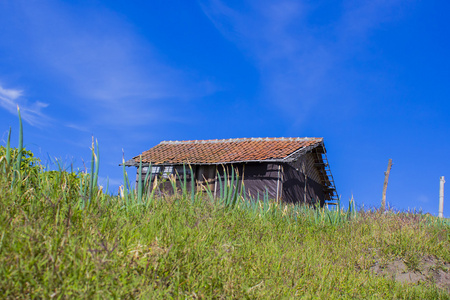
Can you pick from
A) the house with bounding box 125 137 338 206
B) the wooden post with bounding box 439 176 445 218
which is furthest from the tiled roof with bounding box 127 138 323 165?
the wooden post with bounding box 439 176 445 218

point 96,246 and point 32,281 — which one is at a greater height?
point 96,246

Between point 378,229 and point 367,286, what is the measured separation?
9.83ft

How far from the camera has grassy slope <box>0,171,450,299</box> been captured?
9.50 feet

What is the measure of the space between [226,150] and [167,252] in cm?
1950

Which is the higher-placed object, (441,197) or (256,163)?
(256,163)

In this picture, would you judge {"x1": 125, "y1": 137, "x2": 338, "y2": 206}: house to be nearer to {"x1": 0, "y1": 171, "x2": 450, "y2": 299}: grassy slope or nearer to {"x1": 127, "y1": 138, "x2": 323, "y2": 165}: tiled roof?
{"x1": 127, "y1": 138, "x2": 323, "y2": 165}: tiled roof

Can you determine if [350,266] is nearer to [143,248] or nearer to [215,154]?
[143,248]

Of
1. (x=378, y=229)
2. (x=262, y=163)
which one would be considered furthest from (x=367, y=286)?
(x=262, y=163)

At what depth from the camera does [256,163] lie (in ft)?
66.9

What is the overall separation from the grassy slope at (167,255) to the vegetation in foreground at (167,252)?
0.04 feet

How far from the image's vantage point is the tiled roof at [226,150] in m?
20.3

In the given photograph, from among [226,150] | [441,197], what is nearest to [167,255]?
[226,150]

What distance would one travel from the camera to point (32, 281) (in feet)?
8.82

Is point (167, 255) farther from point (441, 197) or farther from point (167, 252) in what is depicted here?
point (441, 197)
